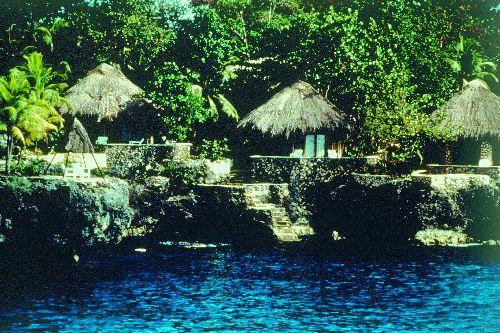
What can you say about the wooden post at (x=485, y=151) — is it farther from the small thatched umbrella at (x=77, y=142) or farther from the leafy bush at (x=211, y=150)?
the small thatched umbrella at (x=77, y=142)

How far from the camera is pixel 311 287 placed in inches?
965

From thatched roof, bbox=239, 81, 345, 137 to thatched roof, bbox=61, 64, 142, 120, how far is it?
8.45 m

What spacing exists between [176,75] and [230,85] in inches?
173

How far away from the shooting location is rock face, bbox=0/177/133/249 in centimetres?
2783

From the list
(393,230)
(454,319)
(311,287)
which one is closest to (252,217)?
(393,230)

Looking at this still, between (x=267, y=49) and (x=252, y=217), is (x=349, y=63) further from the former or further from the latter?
(x=252, y=217)

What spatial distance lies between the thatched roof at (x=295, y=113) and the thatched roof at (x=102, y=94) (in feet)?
Result: 27.7

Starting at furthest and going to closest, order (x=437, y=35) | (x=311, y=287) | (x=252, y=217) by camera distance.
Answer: (x=437, y=35), (x=252, y=217), (x=311, y=287)

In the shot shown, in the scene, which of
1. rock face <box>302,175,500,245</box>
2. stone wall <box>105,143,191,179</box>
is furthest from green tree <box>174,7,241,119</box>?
rock face <box>302,175,500,245</box>

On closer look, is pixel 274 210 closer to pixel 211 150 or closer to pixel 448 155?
pixel 211 150

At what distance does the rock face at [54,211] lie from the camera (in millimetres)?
27828

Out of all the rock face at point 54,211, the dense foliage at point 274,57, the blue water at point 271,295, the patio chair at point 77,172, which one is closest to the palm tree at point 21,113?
the patio chair at point 77,172

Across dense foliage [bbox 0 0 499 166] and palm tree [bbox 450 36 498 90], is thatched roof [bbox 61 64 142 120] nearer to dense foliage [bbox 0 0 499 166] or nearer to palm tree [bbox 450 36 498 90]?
dense foliage [bbox 0 0 499 166]

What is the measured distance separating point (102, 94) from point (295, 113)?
490 inches
